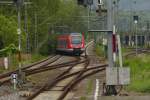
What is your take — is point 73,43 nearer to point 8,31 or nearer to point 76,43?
point 76,43

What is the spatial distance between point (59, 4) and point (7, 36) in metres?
31.8

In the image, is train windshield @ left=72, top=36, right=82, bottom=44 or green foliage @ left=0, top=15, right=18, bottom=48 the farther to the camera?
train windshield @ left=72, top=36, right=82, bottom=44

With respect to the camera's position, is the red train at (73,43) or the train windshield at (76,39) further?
the train windshield at (76,39)

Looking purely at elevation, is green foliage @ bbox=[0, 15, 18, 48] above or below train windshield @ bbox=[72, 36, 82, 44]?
above

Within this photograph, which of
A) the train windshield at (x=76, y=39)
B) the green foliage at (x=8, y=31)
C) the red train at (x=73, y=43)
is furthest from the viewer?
the train windshield at (x=76, y=39)

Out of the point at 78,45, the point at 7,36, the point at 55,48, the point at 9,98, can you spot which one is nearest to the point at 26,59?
the point at 7,36

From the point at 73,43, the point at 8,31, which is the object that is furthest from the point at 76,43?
the point at 8,31

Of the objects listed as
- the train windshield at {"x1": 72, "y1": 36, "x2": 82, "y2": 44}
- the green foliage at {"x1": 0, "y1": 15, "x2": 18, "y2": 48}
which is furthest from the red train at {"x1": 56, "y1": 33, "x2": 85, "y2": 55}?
the green foliage at {"x1": 0, "y1": 15, "x2": 18, "y2": 48}

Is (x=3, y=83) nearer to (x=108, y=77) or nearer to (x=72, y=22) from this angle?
(x=108, y=77)

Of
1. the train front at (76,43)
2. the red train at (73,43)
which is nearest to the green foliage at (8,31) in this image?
the red train at (73,43)

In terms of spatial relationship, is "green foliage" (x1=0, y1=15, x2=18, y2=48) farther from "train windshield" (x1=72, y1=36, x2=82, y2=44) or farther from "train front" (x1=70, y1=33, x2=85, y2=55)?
"train windshield" (x1=72, y1=36, x2=82, y2=44)

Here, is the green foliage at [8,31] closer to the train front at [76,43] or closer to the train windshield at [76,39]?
the train front at [76,43]

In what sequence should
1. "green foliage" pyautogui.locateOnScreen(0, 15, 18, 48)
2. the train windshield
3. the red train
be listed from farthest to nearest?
1. the train windshield
2. the red train
3. "green foliage" pyautogui.locateOnScreen(0, 15, 18, 48)

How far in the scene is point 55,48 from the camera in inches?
2990
